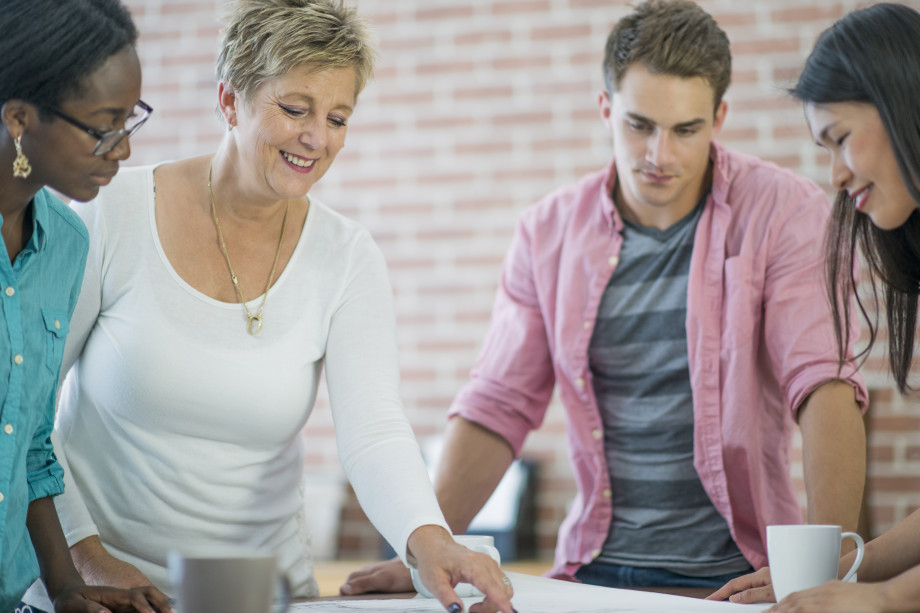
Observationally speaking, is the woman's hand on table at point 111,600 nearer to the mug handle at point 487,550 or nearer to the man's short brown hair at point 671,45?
the mug handle at point 487,550

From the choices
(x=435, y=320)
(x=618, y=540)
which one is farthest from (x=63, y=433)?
(x=435, y=320)

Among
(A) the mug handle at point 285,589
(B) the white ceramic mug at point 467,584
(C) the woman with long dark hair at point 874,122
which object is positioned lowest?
(B) the white ceramic mug at point 467,584

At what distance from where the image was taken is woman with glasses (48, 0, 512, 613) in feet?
4.79

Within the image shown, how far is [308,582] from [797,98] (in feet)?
3.19

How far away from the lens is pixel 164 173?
5.28 feet

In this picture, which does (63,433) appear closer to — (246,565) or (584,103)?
(246,565)

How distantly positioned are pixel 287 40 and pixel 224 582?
839 millimetres

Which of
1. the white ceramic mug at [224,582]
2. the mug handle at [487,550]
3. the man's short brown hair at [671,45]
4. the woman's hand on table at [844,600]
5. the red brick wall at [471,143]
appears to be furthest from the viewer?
the red brick wall at [471,143]

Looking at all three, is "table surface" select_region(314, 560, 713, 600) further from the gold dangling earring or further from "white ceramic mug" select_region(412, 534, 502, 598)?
the gold dangling earring

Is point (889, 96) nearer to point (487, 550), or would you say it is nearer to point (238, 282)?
point (487, 550)

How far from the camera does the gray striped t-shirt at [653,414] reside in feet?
5.78

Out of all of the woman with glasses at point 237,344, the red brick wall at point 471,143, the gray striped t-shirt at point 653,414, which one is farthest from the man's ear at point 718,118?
the red brick wall at point 471,143

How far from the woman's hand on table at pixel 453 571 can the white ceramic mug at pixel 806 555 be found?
12.2 inches

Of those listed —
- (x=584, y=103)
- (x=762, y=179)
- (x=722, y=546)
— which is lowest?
(x=722, y=546)
